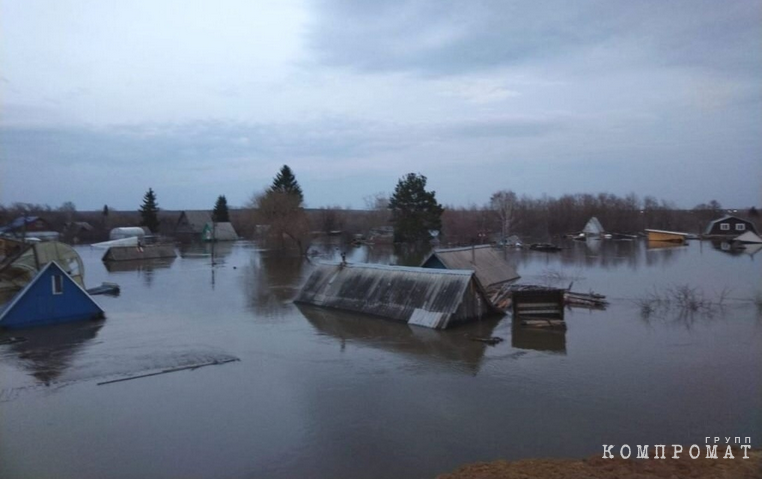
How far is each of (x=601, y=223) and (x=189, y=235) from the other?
5286cm

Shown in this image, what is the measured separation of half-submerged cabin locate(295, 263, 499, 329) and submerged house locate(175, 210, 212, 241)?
164 feet

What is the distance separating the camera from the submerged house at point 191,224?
66875 millimetres

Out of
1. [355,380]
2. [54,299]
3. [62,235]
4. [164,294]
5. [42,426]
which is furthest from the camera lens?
[62,235]

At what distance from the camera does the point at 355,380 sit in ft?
36.6

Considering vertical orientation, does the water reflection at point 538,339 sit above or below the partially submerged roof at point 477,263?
below

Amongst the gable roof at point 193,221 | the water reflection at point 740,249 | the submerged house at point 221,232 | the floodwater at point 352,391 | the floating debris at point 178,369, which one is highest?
the gable roof at point 193,221

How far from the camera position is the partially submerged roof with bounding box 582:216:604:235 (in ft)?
225

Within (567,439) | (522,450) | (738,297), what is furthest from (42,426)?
(738,297)

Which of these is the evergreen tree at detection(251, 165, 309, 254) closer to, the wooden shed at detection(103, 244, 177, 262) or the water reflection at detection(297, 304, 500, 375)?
the wooden shed at detection(103, 244, 177, 262)

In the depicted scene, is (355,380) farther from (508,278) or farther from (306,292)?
(508,278)

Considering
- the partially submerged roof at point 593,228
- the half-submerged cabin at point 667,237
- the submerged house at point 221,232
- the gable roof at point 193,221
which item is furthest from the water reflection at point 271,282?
the partially submerged roof at point 593,228

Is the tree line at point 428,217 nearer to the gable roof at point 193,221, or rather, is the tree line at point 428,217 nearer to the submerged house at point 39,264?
the gable roof at point 193,221

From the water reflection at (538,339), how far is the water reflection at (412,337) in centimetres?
75

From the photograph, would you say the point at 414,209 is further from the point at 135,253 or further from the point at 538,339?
the point at 538,339
